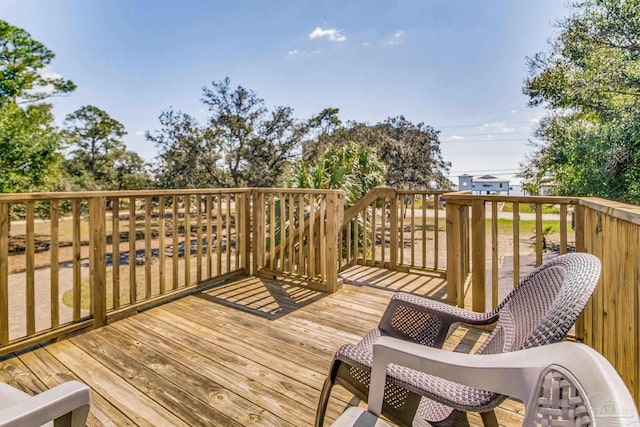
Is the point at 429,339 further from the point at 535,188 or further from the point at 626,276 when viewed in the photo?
the point at 535,188

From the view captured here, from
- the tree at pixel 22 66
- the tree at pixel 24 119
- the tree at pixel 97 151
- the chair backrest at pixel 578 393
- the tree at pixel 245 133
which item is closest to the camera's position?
the chair backrest at pixel 578 393

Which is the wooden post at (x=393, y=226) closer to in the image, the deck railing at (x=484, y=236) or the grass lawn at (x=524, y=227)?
the deck railing at (x=484, y=236)

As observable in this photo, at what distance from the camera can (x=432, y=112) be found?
13.3 meters

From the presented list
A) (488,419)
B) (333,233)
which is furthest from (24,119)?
(488,419)

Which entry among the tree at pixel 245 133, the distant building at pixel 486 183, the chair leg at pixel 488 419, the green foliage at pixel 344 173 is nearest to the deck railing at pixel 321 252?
the chair leg at pixel 488 419

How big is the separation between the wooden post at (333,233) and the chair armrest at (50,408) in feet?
8.70

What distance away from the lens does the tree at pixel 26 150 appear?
9.22m

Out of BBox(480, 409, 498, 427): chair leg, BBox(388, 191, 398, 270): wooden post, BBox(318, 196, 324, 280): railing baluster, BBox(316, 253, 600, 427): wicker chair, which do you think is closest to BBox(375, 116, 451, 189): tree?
BBox(388, 191, 398, 270): wooden post

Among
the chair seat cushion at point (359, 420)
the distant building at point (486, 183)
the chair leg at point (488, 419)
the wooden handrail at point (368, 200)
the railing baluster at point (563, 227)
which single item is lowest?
the chair leg at point (488, 419)

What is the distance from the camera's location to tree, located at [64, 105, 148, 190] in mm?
15312

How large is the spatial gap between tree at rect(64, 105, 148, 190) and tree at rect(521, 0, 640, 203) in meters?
15.2

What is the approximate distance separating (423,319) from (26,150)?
40.2 feet

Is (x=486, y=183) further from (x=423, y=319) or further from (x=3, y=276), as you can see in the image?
(x=3, y=276)

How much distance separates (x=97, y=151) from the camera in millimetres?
16812
